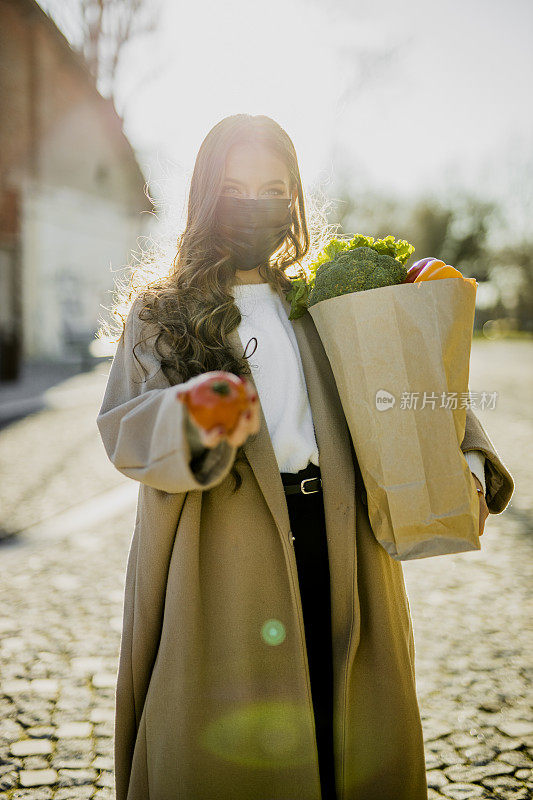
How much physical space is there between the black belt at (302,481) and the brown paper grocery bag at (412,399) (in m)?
0.17

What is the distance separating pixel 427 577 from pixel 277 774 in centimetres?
320

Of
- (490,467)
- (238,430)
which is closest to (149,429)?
(238,430)

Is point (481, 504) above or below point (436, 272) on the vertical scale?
below

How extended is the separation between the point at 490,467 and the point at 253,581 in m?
0.78

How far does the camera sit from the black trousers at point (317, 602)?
1913mm

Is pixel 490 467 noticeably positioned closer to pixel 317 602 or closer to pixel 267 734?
pixel 317 602

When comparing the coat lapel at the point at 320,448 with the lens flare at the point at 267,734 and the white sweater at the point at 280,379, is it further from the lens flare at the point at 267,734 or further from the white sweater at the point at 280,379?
the lens flare at the point at 267,734

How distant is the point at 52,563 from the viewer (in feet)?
16.0

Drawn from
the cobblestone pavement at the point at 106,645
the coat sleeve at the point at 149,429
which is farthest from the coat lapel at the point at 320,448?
the cobblestone pavement at the point at 106,645

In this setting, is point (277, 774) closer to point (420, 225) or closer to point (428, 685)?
point (428, 685)

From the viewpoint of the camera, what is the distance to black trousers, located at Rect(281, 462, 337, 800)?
1.91 metres

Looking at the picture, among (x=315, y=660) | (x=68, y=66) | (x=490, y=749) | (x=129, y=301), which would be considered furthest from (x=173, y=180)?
(x=68, y=66)

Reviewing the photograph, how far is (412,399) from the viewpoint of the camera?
1.71 m

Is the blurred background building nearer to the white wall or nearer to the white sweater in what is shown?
the white wall
